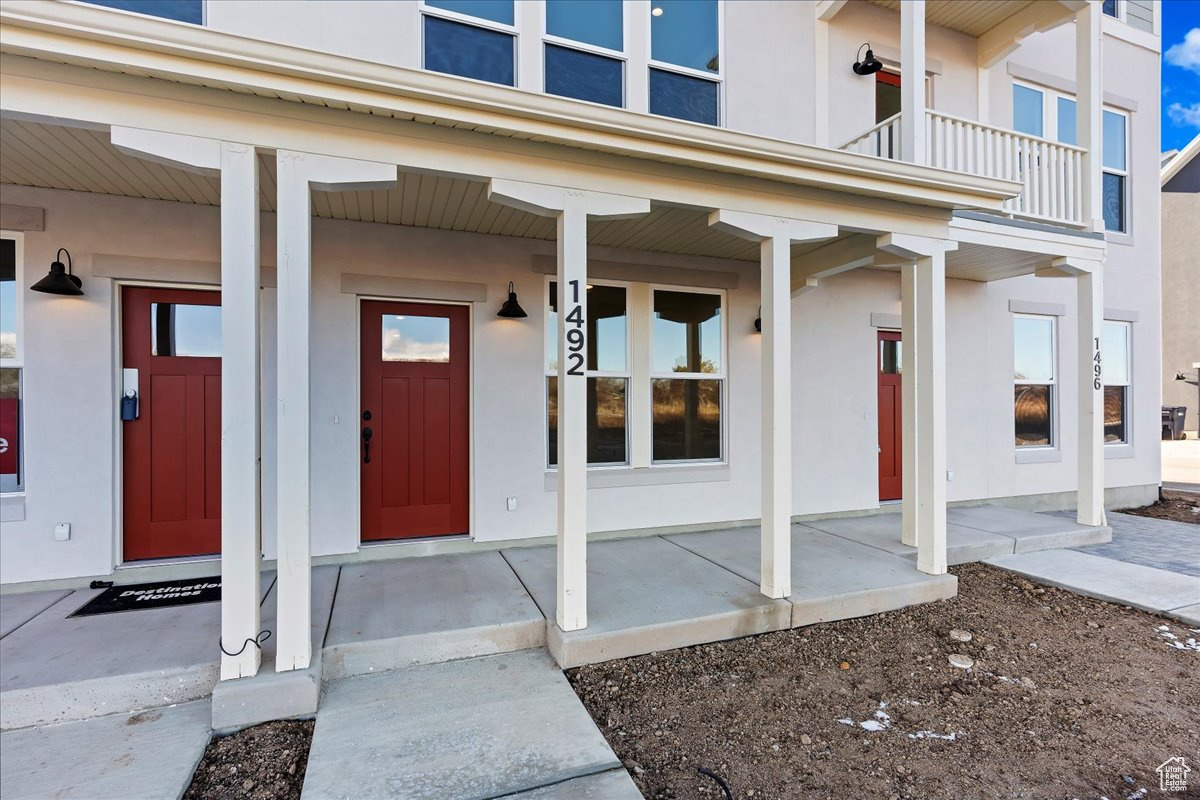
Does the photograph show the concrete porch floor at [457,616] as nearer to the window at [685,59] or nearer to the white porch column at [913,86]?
the white porch column at [913,86]

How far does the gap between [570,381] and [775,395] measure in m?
1.49

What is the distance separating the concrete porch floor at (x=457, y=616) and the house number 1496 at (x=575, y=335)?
156 centimetres

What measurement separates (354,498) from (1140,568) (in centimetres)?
678

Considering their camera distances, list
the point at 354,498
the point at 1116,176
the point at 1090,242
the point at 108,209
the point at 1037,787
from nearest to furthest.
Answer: the point at 1037,787
the point at 108,209
the point at 354,498
the point at 1090,242
the point at 1116,176

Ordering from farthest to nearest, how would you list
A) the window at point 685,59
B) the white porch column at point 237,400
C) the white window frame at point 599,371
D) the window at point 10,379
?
the window at point 685,59 → the white window frame at point 599,371 → the window at point 10,379 → the white porch column at point 237,400

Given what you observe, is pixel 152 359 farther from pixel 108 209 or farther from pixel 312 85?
pixel 312 85

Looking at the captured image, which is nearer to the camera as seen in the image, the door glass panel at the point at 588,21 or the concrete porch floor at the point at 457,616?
the concrete porch floor at the point at 457,616

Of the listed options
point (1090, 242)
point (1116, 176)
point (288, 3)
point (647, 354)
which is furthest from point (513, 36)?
point (1116, 176)

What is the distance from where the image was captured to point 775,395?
3785 mm

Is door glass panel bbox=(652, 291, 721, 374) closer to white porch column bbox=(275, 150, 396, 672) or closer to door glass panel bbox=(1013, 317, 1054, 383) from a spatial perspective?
white porch column bbox=(275, 150, 396, 672)

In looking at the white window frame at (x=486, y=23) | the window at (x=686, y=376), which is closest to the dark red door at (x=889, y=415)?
the window at (x=686, y=376)

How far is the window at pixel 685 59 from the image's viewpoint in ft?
16.9

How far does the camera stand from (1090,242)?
579cm

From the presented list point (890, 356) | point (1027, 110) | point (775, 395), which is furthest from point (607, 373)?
point (1027, 110)
